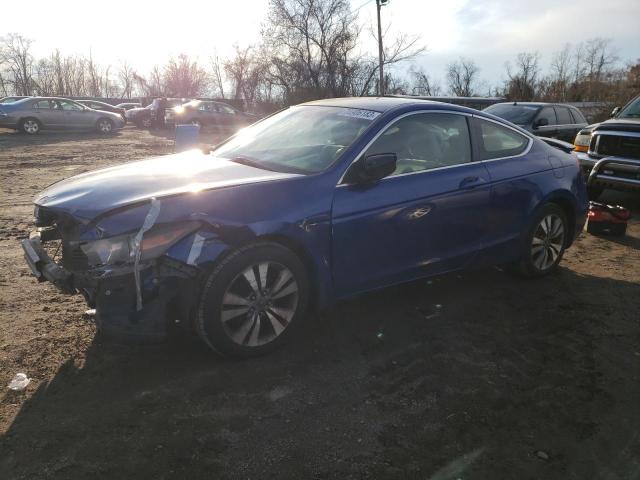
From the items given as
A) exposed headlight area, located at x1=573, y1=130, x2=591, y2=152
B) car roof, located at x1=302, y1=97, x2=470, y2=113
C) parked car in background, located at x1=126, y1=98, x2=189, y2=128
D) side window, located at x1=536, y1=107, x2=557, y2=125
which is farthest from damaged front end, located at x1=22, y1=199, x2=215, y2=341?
parked car in background, located at x1=126, y1=98, x2=189, y2=128

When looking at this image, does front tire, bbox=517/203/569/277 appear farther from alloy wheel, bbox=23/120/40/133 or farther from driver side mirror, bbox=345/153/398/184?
alloy wheel, bbox=23/120/40/133

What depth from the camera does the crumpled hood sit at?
10.3 ft


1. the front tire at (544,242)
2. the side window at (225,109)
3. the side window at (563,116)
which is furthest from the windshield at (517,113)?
the side window at (225,109)

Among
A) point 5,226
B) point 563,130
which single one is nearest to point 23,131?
point 5,226

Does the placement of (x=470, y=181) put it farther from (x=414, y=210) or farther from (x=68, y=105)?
(x=68, y=105)

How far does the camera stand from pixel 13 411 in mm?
2803

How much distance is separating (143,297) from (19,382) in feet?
3.06

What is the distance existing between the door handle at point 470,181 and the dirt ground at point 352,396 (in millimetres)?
1036

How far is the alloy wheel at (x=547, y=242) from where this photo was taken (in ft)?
16.3

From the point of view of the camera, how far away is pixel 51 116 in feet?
72.0

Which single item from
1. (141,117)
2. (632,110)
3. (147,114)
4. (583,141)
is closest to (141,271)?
(583,141)

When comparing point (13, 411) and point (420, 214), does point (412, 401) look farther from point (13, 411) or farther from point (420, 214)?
point (13, 411)

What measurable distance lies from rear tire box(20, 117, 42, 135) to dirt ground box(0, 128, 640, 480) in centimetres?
1977

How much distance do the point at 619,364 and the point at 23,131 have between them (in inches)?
933
